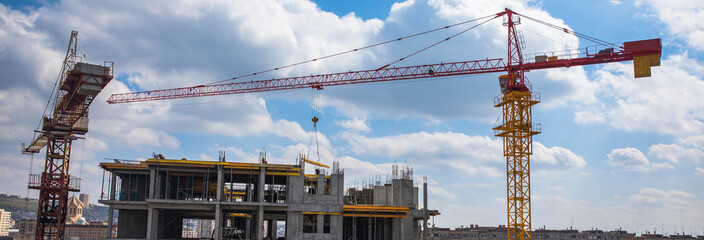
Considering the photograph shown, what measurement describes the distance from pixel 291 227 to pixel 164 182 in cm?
1534

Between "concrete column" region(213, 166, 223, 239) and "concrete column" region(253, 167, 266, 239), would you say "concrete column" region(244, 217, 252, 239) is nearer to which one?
"concrete column" region(213, 166, 223, 239)

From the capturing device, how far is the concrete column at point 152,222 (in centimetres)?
5672

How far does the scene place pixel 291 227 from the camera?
57.6 metres

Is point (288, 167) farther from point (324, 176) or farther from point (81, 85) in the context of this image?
point (81, 85)

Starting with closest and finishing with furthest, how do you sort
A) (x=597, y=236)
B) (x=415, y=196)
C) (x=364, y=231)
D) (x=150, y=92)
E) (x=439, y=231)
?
(x=364, y=231), (x=415, y=196), (x=150, y=92), (x=597, y=236), (x=439, y=231)

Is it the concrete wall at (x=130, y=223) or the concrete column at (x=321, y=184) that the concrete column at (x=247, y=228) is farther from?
the concrete column at (x=321, y=184)

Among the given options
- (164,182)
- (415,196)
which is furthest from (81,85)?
(415,196)

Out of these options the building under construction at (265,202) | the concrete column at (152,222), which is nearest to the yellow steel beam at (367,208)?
the building under construction at (265,202)

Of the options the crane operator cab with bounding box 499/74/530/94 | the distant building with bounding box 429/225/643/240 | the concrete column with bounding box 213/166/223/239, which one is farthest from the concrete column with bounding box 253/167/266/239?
the distant building with bounding box 429/225/643/240

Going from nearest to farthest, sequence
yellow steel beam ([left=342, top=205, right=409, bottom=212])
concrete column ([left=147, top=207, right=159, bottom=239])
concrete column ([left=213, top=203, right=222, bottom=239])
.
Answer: concrete column ([left=147, top=207, right=159, bottom=239]), concrete column ([left=213, top=203, right=222, bottom=239]), yellow steel beam ([left=342, top=205, right=409, bottom=212])

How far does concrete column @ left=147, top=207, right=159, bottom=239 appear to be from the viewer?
2233 inches

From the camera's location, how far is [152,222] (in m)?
57.5

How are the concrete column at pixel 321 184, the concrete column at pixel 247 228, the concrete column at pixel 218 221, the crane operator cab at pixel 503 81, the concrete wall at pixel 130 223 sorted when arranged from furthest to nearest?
the concrete column at pixel 247 228 < the crane operator cab at pixel 503 81 < the concrete wall at pixel 130 223 < the concrete column at pixel 321 184 < the concrete column at pixel 218 221

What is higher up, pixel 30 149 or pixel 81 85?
pixel 81 85
